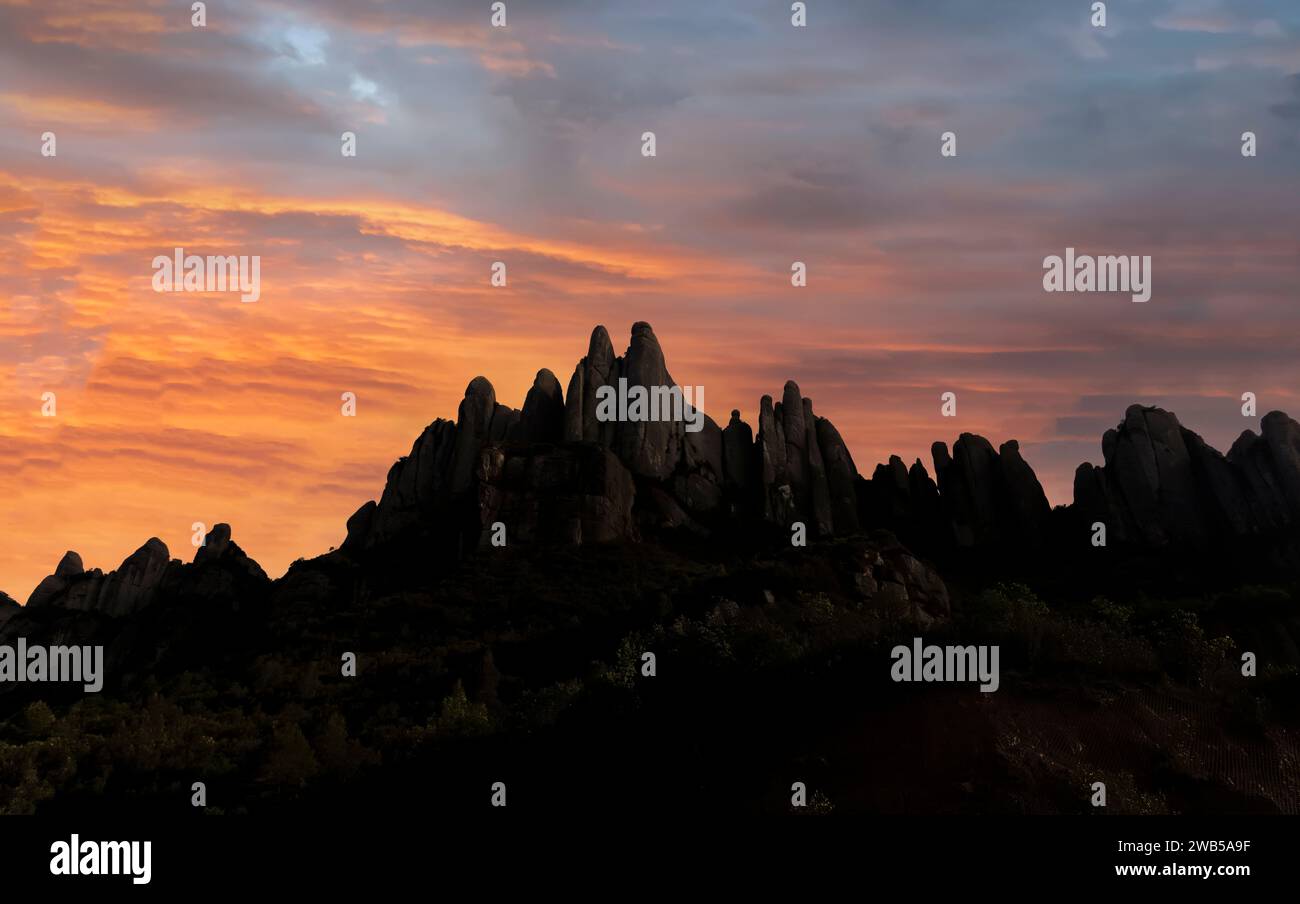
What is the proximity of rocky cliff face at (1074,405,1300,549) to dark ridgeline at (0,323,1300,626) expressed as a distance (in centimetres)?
17

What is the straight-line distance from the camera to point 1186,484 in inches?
4392

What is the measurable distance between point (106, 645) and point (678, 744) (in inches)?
3923

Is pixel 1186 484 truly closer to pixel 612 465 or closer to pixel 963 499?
Answer: pixel 963 499

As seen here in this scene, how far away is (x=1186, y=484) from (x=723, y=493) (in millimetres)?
48197

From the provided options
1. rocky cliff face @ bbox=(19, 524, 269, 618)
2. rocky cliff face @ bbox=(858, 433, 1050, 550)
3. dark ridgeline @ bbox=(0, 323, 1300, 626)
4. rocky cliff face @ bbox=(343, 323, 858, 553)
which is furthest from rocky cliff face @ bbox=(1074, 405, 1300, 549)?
rocky cliff face @ bbox=(19, 524, 269, 618)

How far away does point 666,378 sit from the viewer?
4899 inches

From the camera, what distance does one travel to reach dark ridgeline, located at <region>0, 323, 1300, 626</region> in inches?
4149

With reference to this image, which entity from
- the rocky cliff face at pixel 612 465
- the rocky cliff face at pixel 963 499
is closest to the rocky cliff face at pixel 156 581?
the rocky cliff face at pixel 612 465

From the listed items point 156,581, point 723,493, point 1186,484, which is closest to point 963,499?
point 1186,484

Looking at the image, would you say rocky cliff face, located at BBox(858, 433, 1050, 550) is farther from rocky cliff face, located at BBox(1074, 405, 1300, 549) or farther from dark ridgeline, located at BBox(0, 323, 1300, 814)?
rocky cliff face, located at BBox(1074, 405, 1300, 549)

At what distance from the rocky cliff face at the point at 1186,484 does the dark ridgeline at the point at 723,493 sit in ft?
0.55

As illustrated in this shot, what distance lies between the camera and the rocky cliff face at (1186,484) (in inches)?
4163
